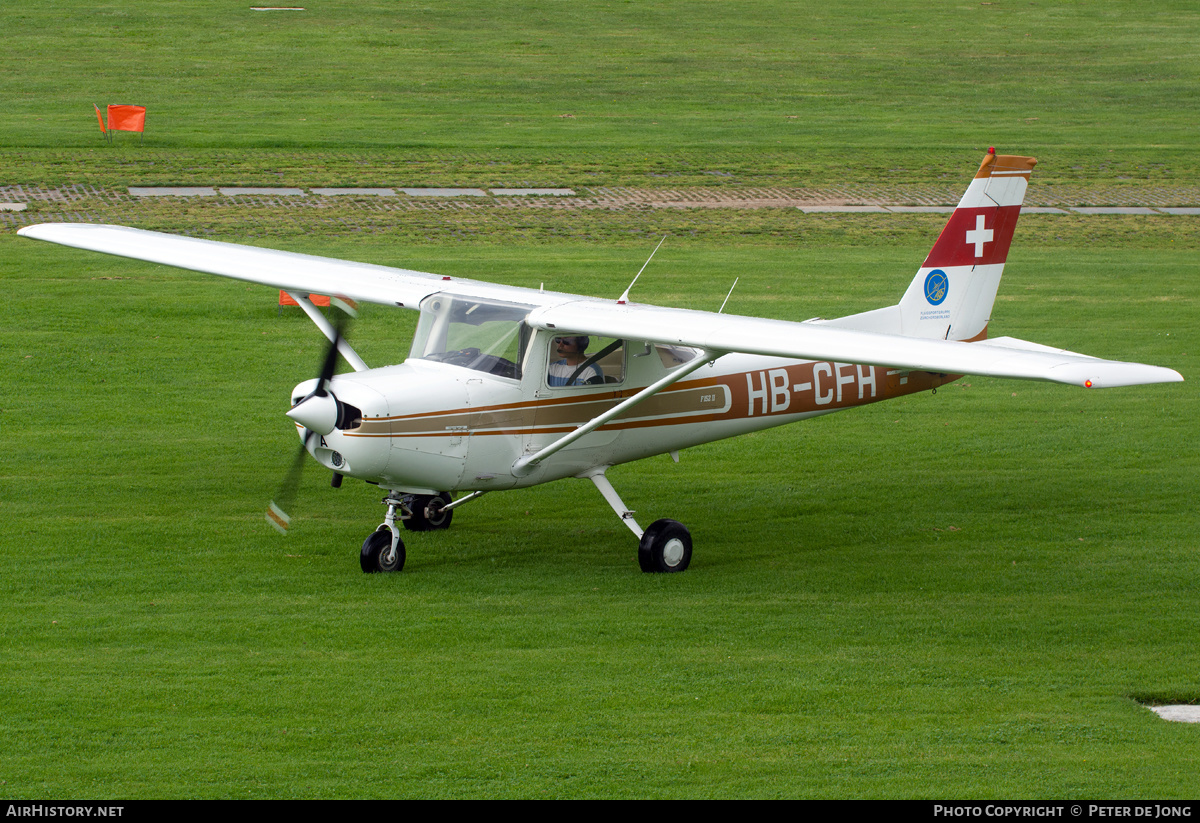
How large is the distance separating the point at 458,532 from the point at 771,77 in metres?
33.5

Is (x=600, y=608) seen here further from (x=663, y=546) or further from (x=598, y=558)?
(x=598, y=558)

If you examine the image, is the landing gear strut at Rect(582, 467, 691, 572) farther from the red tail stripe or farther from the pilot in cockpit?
the red tail stripe

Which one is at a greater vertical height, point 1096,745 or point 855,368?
point 855,368

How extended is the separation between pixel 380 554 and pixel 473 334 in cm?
204

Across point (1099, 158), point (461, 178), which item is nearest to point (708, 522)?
point (461, 178)

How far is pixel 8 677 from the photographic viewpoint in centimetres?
941

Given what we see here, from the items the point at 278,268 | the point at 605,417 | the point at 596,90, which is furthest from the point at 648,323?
the point at 596,90

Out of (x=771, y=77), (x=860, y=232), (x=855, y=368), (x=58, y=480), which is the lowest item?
(x=58, y=480)

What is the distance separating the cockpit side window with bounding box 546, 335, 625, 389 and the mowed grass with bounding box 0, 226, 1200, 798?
1.65 metres

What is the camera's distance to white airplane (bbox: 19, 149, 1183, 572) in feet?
34.8

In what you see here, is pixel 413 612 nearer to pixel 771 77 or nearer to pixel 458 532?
pixel 458 532

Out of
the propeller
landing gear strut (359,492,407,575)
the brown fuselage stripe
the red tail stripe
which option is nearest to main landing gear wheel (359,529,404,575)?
landing gear strut (359,492,407,575)
